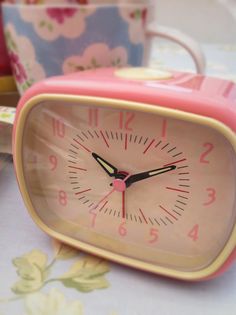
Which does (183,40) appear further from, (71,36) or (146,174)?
(146,174)

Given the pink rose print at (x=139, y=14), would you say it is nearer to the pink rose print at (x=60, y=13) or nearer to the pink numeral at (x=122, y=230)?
the pink rose print at (x=60, y=13)

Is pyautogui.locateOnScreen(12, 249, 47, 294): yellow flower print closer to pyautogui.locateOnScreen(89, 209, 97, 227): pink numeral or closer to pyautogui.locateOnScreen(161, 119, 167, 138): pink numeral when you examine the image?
pyautogui.locateOnScreen(89, 209, 97, 227): pink numeral

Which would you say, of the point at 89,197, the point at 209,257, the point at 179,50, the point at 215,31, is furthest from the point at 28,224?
the point at 215,31

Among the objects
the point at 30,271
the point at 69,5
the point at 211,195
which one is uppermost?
the point at 69,5

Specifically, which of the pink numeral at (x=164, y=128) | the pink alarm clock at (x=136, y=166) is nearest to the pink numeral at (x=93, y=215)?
the pink alarm clock at (x=136, y=166)

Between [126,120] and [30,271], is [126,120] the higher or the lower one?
the higher one

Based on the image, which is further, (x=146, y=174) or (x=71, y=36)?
(x=71, y=36)

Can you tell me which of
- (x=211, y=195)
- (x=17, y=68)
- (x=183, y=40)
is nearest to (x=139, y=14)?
(x=183, y=40)

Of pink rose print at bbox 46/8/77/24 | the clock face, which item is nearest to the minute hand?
the clock face

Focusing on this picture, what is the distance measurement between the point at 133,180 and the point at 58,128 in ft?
0.29

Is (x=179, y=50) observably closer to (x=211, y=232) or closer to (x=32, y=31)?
(x=32, y=31)

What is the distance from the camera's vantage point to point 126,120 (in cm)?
30

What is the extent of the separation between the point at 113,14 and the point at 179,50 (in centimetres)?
70

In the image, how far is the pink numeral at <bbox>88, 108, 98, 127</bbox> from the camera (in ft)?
1.01
